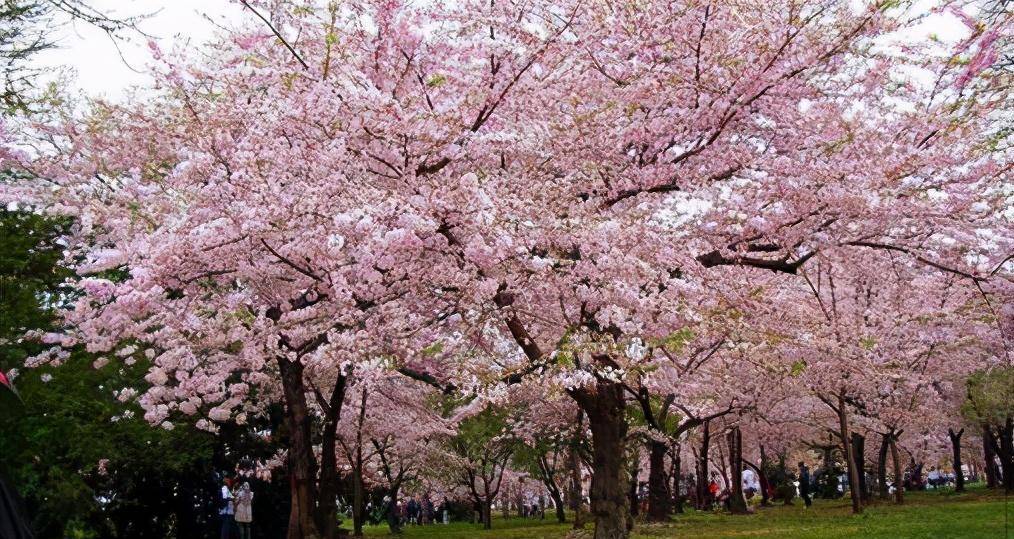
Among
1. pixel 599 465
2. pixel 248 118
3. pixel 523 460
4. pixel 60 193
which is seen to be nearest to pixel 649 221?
pixel 599 465

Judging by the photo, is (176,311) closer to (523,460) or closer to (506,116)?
(506,116)

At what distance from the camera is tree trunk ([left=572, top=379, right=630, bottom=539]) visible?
1293 cm

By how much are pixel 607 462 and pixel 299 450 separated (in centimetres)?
575

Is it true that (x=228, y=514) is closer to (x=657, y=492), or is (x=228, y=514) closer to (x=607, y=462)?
(x=607, y=462)

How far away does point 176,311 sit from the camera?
1362 centimetres

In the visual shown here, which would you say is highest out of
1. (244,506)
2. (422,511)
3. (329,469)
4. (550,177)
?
(550,177)

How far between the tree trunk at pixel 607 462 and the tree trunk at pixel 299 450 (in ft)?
17.6

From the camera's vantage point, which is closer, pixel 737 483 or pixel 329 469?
pixel 329 469

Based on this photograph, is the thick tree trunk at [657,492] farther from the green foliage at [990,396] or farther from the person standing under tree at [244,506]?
the person standing under tree at [244,506]

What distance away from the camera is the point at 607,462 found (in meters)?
13.2

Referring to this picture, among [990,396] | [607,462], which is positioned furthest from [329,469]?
[990,396]

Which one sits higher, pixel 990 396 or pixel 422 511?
pixel 990 396

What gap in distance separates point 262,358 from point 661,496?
51.9 feet

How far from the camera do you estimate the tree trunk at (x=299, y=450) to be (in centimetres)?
1581
